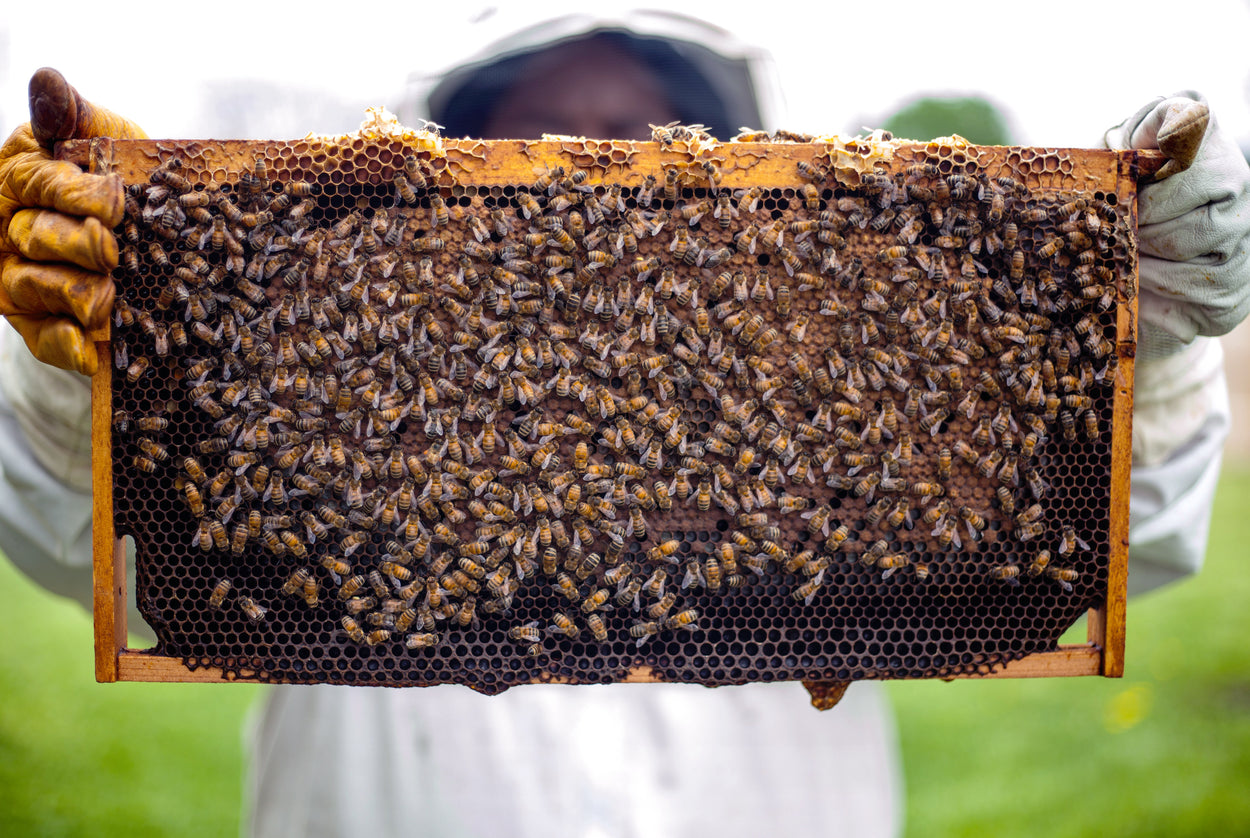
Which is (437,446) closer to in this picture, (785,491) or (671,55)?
(785,491)

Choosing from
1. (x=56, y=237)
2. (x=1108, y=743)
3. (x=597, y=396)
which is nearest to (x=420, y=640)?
(x=597, y=396)

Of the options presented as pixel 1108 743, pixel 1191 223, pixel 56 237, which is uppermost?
pixel 56 237

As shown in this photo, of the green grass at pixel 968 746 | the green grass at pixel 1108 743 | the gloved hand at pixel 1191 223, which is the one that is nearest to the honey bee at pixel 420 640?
the gloved hand at pixel 1191 223

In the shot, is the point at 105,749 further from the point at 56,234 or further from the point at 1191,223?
the point at 1191,223

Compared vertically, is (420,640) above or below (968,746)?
above

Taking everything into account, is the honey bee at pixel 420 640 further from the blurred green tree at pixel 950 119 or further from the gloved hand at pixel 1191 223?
the blurred green tree at pixel 950 119

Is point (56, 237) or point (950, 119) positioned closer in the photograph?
point (56, 237)

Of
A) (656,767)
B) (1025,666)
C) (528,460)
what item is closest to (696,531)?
(528,460)
